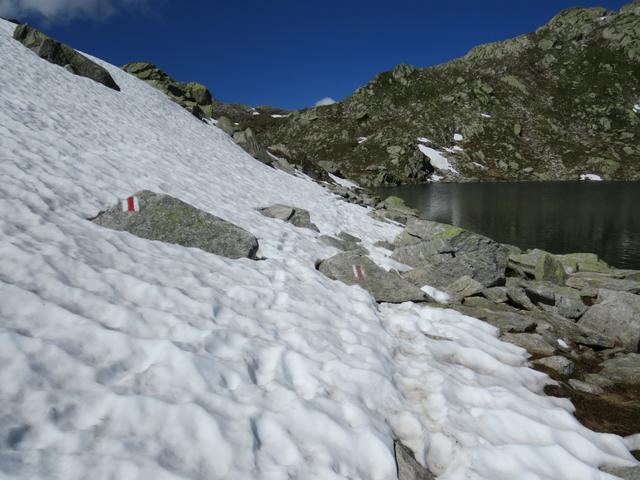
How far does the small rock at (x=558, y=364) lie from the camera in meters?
7.56

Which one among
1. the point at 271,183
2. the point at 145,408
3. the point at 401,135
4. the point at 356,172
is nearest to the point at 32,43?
the point at 271,183

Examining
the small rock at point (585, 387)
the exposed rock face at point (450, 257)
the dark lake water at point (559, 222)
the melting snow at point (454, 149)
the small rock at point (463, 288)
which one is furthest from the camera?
the melting snow at point (454, 149)

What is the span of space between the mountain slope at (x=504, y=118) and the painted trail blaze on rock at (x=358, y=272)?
353ft

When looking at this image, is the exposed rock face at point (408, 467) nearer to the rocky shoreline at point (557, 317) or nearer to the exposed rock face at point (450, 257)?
the rocky shoreline at point (557, 317)

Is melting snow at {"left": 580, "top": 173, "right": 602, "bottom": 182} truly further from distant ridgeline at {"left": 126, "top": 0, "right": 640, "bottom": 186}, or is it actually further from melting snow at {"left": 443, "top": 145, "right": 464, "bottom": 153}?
melting snow at {"left": 443, "top": 145, "right": 464, "bottom": 153}

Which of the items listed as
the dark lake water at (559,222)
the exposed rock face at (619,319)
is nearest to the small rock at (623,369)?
the exposed rock face at (619,319)

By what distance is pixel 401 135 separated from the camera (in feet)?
510

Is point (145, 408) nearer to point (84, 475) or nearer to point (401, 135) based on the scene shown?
point (84, 475)

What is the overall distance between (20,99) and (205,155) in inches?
354

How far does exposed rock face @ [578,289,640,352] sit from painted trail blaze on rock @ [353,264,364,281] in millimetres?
6136

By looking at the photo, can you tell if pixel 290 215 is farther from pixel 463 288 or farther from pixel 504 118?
pixel 504 118

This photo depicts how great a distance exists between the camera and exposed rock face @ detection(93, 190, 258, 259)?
27.3 feet

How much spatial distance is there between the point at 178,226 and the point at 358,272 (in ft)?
15.6

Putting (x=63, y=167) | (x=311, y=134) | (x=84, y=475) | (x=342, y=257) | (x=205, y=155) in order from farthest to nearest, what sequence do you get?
1. (x=311, y=134)
2. (x=205, y=155)
3. (x=342, y=257)
4. (x=63, y=167)
5. (x=84, y=475)
